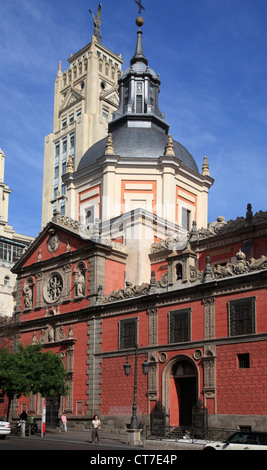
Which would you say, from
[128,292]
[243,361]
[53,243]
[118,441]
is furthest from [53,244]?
[243,361]

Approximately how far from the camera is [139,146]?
49.6 m

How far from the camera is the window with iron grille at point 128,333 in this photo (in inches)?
1460

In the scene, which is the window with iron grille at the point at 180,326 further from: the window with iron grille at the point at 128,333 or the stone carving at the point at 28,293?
the stone carving at the point at 28,293

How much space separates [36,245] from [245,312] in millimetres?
20735

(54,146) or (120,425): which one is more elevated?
(54,146)

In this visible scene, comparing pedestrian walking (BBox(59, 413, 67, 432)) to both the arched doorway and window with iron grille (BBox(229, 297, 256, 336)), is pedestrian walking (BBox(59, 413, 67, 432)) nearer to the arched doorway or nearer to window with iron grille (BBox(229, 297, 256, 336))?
the arched doorway

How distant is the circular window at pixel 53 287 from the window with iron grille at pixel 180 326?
458 inches

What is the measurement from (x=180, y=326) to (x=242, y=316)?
4.36 metres

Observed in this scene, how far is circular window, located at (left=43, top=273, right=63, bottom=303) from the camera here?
44009 millimetres

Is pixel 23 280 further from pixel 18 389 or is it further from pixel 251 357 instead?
pixel 251 357

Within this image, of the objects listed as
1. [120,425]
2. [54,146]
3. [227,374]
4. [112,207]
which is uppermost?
[54,146]
